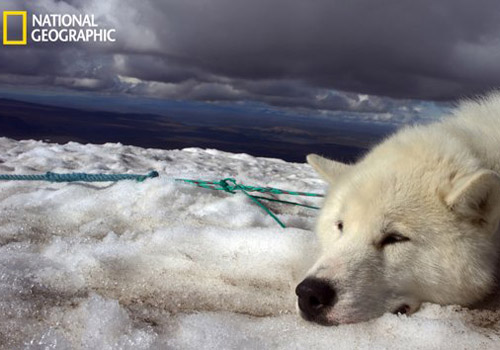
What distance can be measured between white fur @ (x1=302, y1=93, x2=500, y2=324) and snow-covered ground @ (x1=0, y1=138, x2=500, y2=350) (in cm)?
12

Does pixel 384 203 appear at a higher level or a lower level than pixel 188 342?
higher

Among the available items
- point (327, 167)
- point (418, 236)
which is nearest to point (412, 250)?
point (418, 236)

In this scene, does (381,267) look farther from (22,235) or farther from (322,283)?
(22,235)

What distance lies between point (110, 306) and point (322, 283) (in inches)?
47.7

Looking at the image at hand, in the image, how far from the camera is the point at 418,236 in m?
2.59

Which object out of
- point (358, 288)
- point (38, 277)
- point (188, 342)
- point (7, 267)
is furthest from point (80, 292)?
point (358, 288)

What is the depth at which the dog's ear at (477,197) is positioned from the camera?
2.40 metres

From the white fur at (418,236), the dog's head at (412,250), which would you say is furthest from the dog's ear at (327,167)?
the dog's head at (412,250)

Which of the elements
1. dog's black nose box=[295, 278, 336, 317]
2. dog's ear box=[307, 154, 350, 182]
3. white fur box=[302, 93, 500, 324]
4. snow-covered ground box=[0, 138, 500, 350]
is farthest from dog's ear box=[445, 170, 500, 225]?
dog's ear box=[307, 154, 350, 182]

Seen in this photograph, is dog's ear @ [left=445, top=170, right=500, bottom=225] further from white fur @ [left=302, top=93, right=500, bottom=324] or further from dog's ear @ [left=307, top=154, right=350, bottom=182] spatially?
dog's ear @ [left=307, top=154, right=350, bottom=182]

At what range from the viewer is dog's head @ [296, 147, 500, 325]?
2471mm

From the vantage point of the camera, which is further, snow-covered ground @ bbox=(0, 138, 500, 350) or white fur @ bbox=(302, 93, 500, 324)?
white fur @ bbox=(302, 93, 500, 324)

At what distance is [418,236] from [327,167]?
4.28ft

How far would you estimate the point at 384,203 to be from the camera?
8.87 ft
